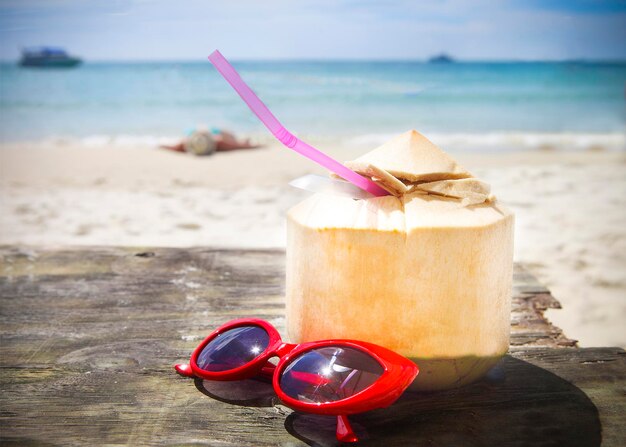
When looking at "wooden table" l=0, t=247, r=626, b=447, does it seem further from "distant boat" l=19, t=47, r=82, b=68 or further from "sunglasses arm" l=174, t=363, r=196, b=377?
"distant boat" l=19, t=47, r=82, b=68

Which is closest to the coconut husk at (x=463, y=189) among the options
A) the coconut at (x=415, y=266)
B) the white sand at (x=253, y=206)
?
the coconut at (x=415, y=266)

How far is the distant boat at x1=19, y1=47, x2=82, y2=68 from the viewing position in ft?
75.2

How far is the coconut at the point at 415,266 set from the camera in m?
0.78

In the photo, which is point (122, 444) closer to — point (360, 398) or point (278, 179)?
point (360, 398)

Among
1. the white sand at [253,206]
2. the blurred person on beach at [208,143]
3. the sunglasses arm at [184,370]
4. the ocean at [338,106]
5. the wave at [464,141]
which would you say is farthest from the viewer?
the ocean at [338,106]

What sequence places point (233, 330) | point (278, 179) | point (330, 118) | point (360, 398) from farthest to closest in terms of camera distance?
point (330, 118)
point (278, 179)
point (233, 330)
point (360, 398)

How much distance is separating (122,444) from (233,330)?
0.26 metres

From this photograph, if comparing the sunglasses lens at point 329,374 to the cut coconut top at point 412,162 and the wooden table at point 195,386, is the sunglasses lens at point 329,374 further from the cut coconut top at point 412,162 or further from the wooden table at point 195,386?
the cut coconut top at point 412,162

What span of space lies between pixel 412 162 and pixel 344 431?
1.28ft

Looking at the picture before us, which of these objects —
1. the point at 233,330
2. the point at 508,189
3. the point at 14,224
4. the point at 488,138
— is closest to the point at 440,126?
the point at 488,138

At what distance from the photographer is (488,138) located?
9.34 meters

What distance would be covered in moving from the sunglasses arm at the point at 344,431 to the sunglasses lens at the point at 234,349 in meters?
0.19

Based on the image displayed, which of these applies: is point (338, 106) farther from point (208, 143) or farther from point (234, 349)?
point (234, 349)

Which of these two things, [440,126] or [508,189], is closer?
[508,189]
